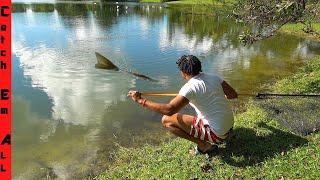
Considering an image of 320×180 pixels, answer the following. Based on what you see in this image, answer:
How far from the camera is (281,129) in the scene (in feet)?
30.4

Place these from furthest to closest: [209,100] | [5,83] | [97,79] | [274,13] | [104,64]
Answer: [104,64], [97,79], [274,13], [209,100], [5,83]

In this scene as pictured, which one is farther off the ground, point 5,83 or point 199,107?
point 5,83

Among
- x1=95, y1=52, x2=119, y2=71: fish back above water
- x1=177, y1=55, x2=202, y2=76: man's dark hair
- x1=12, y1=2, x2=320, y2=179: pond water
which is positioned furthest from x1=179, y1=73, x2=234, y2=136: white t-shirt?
x1=95, y1=52, x2=119, y2=71: fish back above water

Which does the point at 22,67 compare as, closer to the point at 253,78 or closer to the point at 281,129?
the point at 253,78

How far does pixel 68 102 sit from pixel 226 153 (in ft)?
28.0

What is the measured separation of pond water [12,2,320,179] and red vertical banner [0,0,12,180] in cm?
467

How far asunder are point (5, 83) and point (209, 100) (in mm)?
3822

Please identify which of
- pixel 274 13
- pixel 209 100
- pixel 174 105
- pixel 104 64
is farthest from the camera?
pixel 104 64

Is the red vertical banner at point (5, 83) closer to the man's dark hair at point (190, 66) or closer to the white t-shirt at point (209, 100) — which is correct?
the white t-shirt at point (209, 100)

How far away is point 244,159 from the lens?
315 inches

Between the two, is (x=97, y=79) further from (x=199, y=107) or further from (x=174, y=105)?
(x=174, y=105)

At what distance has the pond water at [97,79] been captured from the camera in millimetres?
11273

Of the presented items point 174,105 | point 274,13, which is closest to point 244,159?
point 174,105

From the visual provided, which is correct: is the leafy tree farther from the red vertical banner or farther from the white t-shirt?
the red vertical banner
